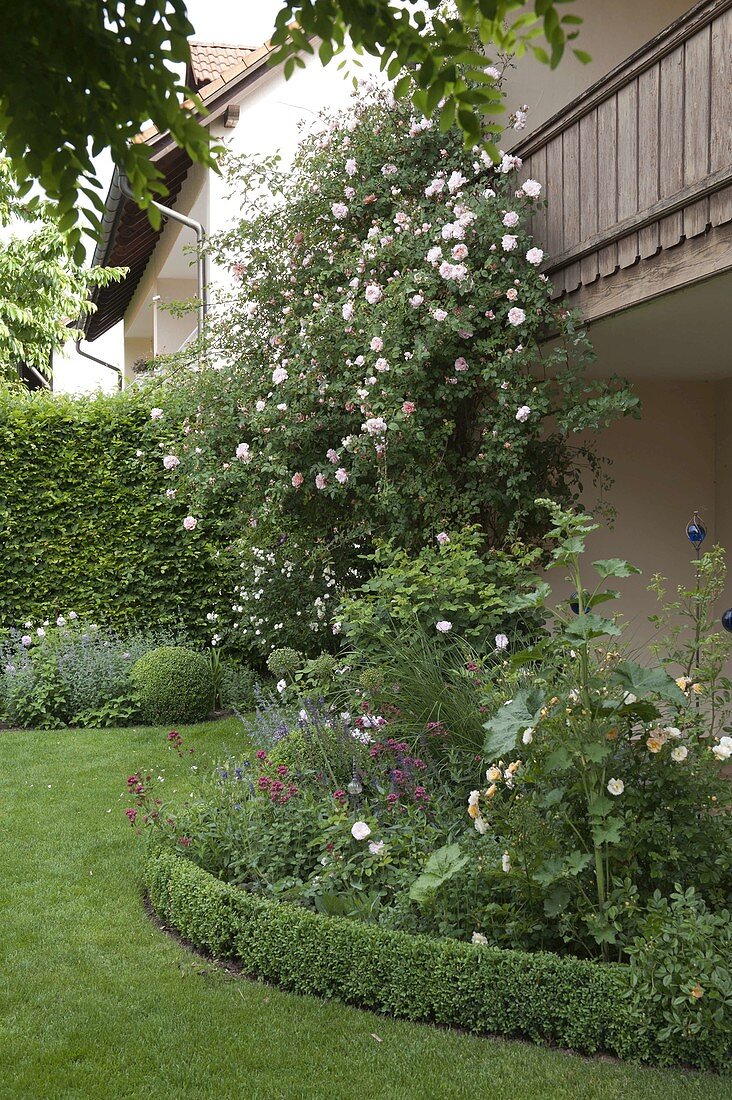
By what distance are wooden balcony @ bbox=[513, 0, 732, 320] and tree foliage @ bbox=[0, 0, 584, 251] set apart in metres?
2.66

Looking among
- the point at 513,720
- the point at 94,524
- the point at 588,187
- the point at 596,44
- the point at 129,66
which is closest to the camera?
the point at 129,66

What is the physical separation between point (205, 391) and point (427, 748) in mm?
4270

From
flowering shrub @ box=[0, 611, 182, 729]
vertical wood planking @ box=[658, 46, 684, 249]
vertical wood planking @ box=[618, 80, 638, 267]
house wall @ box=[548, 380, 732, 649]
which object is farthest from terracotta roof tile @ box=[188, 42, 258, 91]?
vertical wood planking @ box=[658, 46, 684, 249]

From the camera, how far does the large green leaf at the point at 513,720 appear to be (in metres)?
3.57

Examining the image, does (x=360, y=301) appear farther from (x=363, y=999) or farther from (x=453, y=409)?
(x=363, y=999)

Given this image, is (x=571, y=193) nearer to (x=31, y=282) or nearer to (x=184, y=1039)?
(x=184, y=1039)

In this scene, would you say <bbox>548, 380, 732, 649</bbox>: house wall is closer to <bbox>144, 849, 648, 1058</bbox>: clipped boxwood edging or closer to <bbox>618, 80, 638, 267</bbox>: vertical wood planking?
<bbox>618, 80, 638, 267</bbox>: vertical wood planking

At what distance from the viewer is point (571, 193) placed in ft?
20.4

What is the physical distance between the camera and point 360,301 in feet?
22.7

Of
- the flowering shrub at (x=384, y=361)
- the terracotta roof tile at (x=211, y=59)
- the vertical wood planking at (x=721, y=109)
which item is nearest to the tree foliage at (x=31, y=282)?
the terracotta roof tile at (x=211, y=59)

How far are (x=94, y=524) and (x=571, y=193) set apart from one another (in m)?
6.01

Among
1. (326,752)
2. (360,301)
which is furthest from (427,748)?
(360,301)

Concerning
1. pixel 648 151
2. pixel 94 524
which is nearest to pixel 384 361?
pixel 648 151

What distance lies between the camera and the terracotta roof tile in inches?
505
